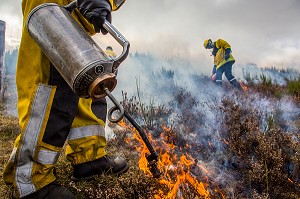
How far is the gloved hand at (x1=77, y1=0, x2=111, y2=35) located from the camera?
134 cm

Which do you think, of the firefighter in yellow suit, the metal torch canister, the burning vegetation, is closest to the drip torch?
the metal torch canister

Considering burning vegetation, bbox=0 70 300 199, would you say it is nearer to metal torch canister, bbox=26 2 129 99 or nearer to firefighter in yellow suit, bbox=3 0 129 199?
firefighter in yellow suit, bbox=3 0 129 199

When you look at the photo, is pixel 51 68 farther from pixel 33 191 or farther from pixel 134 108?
pixel 134 108

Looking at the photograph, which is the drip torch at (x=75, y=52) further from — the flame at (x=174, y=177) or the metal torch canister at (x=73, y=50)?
the flame at (x=174, y=177)

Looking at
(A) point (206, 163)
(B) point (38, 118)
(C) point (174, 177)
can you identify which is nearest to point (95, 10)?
(B) point (38, 118)

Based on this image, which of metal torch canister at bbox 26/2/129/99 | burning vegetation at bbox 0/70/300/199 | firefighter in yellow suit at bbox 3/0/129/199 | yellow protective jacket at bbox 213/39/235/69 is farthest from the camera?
yellow protective jacket at bbox 213/39/235/69

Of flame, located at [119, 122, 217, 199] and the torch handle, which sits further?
flame, located at [119, 122, 217, 199]

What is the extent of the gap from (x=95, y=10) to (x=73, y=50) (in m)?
0.23

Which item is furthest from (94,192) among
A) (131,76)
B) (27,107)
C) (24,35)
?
(131,76)

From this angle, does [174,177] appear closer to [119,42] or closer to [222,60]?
[119,42]

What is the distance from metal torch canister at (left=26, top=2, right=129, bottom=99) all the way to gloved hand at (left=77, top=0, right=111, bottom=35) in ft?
0.13

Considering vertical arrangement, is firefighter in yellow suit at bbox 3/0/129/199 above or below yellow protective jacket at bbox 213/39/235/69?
below

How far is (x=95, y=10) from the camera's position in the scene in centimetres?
134

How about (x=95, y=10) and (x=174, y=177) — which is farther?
(x=174, y=177)
